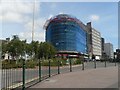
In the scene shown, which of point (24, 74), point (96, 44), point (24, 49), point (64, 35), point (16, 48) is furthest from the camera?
point (96, 44)

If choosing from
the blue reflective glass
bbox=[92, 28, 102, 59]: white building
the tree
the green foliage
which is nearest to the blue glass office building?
the blue reflective glass

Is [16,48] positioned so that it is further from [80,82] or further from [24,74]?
[24,74]

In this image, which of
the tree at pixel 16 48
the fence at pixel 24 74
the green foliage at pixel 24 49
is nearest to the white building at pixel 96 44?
the green foliage at pixel 24 49

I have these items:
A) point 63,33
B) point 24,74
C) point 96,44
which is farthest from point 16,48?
point 96,44

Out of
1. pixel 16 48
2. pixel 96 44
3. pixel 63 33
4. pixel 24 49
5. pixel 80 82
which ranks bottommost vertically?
pixel 80 82

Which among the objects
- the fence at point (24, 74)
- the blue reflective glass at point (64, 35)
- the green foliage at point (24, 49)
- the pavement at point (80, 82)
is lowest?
the pavement at point (80, 82)

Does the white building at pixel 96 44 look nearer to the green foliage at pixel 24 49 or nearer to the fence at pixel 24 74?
the green foliage at pixel 24 49

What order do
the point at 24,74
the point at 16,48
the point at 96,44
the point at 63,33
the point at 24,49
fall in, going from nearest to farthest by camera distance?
the point at 24,74
the point at 16,48
the point at 24,49
the point at 63,33
the point at 96,44

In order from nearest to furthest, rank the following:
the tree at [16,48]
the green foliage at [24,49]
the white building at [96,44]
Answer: the tree at [16,48] < the green foliage at [24,49] < the white building at [96,44]

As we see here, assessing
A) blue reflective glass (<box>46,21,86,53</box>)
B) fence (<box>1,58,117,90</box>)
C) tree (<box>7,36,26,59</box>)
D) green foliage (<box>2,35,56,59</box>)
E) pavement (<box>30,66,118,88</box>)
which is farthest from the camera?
blue reflective glass (<box>46,21,86,53</box>)

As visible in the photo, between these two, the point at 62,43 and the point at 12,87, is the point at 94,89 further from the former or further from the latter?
the point at 62,43

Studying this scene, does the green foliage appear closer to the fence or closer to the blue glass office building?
the fence

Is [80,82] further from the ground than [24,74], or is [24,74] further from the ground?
[24,74]

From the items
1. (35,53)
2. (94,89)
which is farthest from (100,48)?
(94,89)
